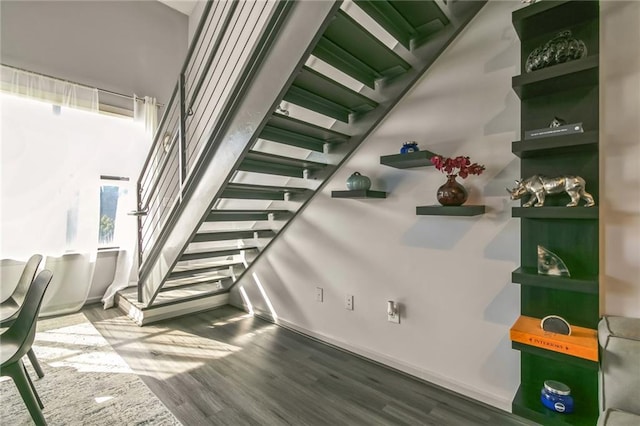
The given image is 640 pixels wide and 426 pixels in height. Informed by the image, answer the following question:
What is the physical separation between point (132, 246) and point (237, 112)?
109 inches

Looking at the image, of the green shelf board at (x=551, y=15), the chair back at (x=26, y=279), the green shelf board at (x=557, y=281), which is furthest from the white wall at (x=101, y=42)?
the green shelf board at (x=557, y=281)

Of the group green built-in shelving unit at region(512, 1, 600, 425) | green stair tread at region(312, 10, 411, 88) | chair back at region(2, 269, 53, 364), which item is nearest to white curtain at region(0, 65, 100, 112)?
chair back at region(2, 269, 53, 364)

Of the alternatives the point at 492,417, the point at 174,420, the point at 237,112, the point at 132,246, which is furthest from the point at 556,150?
the point at 132,246

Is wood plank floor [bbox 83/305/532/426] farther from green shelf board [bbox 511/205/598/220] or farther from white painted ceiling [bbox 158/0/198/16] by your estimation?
white painted ceiling [bbox 158/0/198/16]

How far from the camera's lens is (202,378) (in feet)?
6.64

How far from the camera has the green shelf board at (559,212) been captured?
1248mm

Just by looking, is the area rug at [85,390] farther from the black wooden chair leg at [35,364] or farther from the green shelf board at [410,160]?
the green shelf board at [410,160]

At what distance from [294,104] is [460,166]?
106cm

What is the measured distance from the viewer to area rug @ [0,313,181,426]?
5.33 ft

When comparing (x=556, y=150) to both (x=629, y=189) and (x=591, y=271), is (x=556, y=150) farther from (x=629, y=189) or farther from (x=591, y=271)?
(x=591, y=271)

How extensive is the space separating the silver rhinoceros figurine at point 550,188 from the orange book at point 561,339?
581mm

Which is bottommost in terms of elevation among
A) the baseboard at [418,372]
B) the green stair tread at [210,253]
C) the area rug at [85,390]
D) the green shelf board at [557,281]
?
the area rug at [85,390]

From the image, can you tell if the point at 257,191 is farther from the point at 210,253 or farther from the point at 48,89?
the point at 48,89

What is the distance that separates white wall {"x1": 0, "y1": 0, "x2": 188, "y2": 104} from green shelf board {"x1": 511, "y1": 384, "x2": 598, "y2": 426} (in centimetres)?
465
